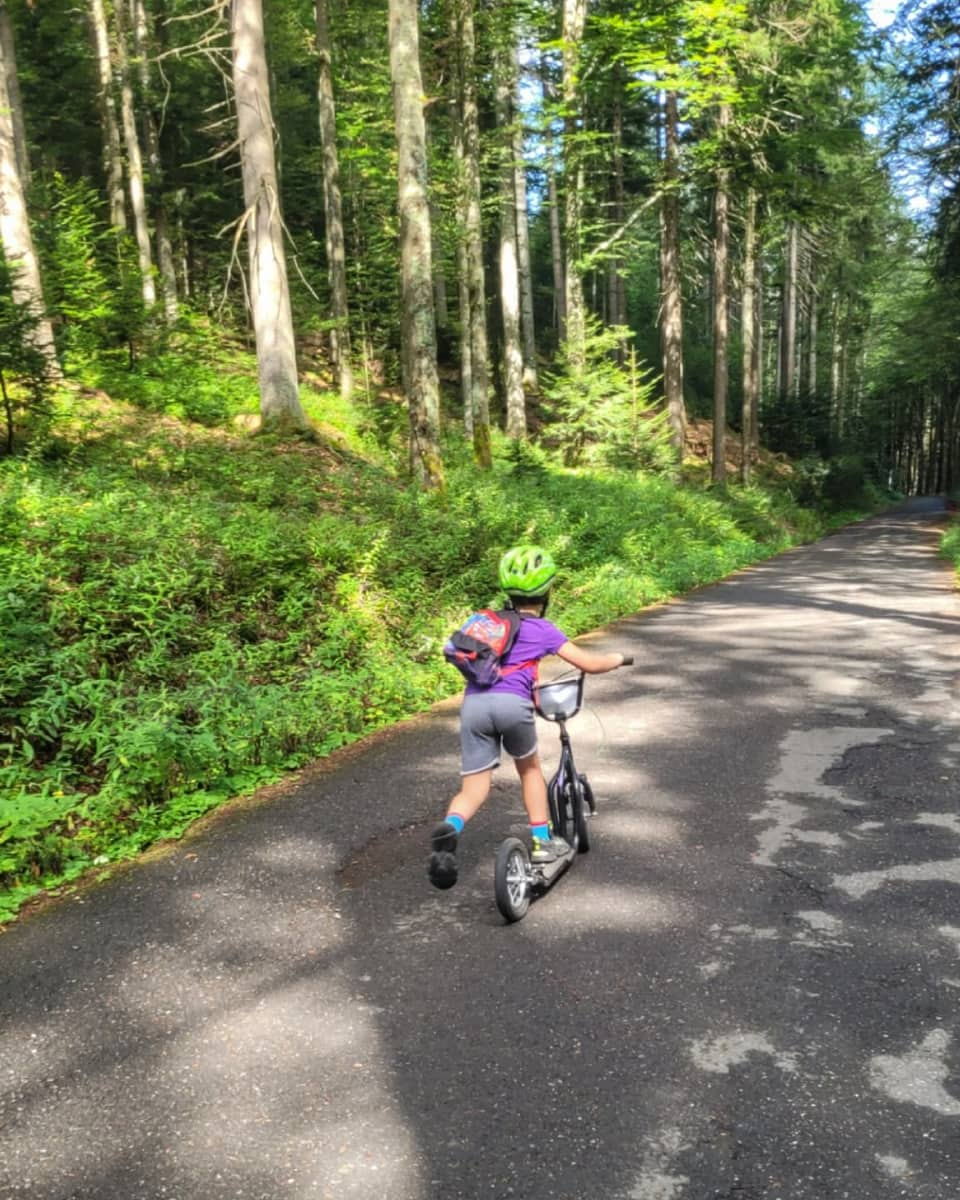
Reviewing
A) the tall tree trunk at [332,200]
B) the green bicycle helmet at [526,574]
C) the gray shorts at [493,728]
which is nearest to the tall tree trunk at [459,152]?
the tall tree trunk at [332,200]

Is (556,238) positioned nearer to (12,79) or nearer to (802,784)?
(12,79)

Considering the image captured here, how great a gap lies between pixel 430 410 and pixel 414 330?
1245mm

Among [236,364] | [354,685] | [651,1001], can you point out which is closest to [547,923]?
[651,1001]

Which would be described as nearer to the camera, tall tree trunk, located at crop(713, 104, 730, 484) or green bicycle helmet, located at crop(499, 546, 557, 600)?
green bicycle helmet, located at crop(499, 546, 557, 600)

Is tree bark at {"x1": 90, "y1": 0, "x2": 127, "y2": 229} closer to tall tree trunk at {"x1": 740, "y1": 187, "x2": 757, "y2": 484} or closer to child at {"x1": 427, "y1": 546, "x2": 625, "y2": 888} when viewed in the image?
tall tree trunk at {"x1": 740, "y1": 187, "x2": 757, "y2": 484}

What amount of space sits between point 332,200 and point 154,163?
645cm

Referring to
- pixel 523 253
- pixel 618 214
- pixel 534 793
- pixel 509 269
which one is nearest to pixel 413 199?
pixel 534 793

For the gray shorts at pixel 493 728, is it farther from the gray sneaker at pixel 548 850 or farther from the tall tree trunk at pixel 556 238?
the tall tree trunk at pixel 556 238

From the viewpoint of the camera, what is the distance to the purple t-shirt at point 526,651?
445 centimetres

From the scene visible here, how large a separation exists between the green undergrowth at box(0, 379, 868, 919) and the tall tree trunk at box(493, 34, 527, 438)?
8.40 m

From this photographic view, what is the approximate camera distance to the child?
441 centimetres

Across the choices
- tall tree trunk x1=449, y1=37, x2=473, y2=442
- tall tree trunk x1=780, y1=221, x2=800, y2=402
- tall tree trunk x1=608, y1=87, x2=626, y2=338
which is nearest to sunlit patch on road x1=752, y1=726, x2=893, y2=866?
tall tree trunk x1=449, y1=37, x2=473, y2=442

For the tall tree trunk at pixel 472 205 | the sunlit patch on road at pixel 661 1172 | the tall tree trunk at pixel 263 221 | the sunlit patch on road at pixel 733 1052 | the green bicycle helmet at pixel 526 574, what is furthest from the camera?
the tall tree trunk at pixel 472 205

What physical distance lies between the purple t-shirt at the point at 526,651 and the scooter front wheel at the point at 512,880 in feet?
2.53
